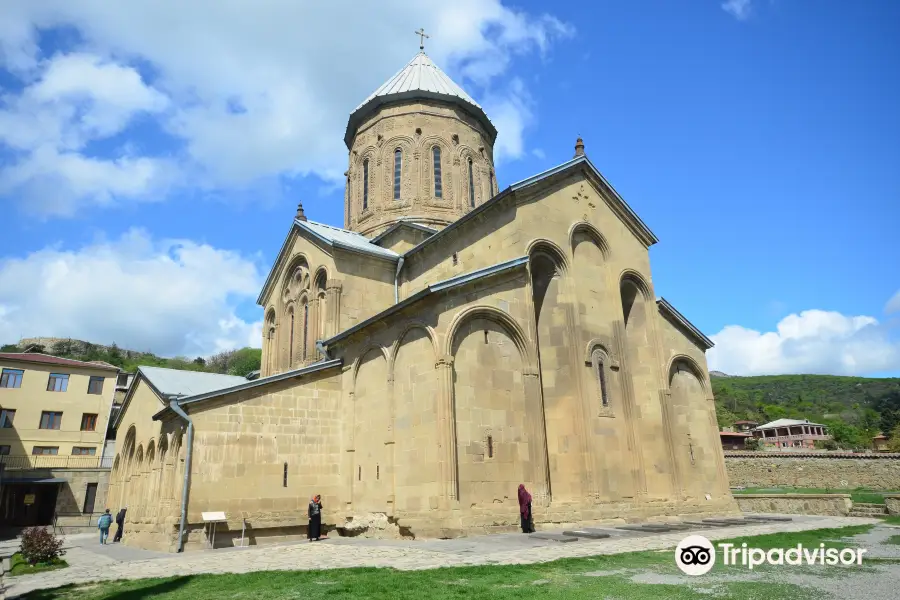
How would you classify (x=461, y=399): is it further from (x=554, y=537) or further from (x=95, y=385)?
(x=95, y=385)

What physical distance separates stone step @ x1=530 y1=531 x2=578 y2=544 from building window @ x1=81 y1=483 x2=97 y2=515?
73.3ft

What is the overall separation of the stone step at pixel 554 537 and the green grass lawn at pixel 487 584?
162 centimetres

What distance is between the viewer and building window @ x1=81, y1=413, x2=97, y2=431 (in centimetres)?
2778

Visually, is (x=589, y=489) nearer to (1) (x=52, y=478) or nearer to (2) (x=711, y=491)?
(2) (x=711, y=491)

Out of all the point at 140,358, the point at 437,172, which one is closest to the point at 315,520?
the point at 437,172

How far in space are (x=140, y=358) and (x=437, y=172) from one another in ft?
229

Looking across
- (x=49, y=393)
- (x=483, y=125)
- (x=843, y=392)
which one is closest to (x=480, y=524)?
(x=483, y=125)

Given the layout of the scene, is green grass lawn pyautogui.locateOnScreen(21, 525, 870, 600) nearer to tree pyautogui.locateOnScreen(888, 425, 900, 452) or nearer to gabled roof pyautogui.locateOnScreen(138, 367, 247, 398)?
gabled roof pyautogui.locateOnScreen(138, 367, 247, 398)

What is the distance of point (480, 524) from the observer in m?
9.87

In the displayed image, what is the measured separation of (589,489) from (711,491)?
5865 millimetres

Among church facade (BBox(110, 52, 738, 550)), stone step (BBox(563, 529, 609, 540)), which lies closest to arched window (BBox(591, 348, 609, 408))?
church facade (BBox(110, 52, 738, 550))

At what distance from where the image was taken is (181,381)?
14.8 metres

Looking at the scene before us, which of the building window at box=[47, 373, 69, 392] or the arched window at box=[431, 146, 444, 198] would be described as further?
the building window at box=[47, 373, 69, 392]

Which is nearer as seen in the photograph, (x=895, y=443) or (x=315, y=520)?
(x=315, y=520)
